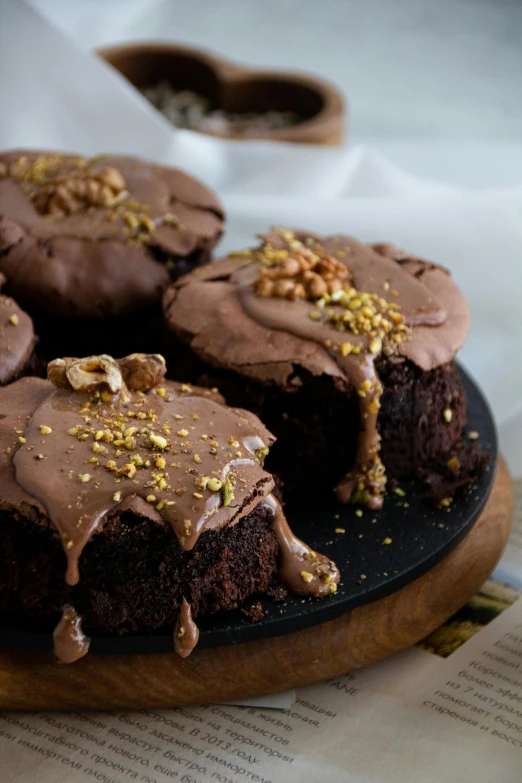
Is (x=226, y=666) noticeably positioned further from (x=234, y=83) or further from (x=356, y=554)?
(x=234, y=83)

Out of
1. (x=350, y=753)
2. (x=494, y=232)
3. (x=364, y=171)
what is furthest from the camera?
(x=364, y=171)

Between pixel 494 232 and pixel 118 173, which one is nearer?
pixel 118 173

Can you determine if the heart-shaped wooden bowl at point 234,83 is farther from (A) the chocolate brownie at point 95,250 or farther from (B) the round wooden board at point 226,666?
(B) the round wooden board at point 226,666

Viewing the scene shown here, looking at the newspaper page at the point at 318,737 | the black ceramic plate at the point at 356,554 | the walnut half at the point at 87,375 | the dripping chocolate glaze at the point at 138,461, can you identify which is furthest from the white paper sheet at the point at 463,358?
the walnut half at the point at 87,375

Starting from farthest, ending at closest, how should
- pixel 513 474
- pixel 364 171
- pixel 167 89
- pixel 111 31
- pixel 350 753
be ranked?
pixel 111 31 → pixel 167 89 → pixel 364 171 → pixel 513 474 → pixel 350 753

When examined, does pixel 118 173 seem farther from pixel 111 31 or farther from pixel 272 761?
pixel 111 31

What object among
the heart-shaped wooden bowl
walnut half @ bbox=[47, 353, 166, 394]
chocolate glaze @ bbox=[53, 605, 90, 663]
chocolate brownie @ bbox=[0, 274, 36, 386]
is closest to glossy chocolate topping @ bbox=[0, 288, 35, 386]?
chocolate brownie @ bbox=[0, 274, 36, 386]

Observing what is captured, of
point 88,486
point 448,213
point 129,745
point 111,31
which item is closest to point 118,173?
point 448,213
